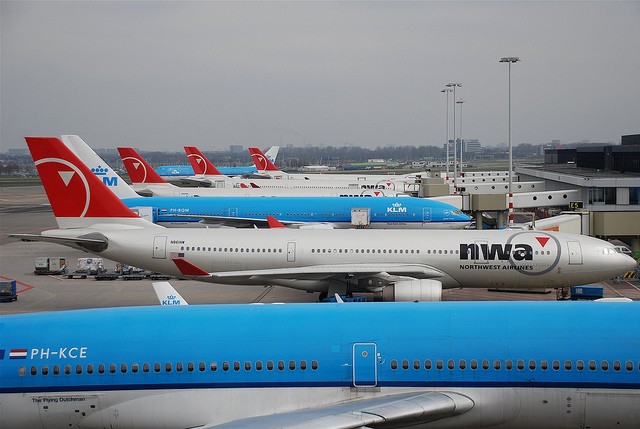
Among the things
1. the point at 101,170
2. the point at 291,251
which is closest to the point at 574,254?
the point at 291,251

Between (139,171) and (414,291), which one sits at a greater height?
(139,171)

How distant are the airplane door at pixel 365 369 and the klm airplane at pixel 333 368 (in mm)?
21

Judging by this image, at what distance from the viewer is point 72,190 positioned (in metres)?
33.6

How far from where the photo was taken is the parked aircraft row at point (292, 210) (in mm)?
49375

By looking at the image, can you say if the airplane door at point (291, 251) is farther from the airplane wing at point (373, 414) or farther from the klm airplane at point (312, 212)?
the airplane wing at point (373, 414)

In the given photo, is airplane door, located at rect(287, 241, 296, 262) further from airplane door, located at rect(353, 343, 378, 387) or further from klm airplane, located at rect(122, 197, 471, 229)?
airplane door, located at rect(353, 343, 378, 387)

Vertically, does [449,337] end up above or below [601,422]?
above

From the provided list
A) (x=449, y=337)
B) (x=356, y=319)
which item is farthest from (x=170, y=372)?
(x=449, y=337)

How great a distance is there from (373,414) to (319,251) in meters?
19.3

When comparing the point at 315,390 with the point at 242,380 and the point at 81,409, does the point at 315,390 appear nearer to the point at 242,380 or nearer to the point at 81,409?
the point at 242,380

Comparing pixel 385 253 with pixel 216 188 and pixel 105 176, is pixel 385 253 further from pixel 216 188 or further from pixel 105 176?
pixel 216 188

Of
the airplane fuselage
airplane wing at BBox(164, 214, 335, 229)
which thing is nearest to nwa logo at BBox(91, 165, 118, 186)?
airplane wing at BBox(164, 214, 335, 229)

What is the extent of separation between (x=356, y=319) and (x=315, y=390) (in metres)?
1.70

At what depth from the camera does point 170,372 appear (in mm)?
14922
